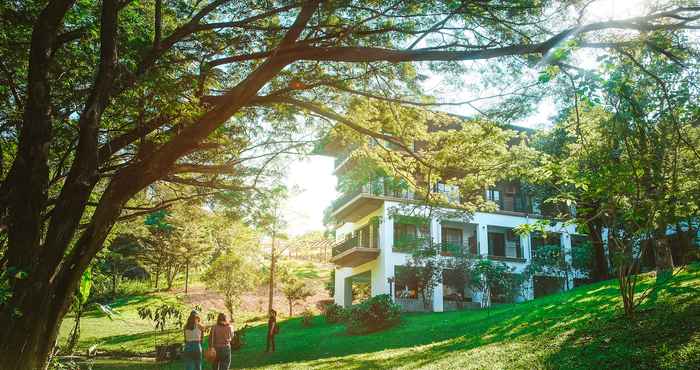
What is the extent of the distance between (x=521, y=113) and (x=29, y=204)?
7.28 meters

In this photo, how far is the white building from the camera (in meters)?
28.9

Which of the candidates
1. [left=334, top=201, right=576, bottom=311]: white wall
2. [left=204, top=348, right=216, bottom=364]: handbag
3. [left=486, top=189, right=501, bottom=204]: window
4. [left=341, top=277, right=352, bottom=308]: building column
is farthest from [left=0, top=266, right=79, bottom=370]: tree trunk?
[left=341, top=277, right=352, bottom=308]: building column

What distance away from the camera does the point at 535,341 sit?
37.2ft

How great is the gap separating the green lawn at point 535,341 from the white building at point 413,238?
26.4ft

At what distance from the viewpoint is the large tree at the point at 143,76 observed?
6.20m

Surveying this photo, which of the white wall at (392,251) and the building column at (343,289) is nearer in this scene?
the white wall at (392,251)

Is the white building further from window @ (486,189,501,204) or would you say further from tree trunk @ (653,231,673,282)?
tree trunk @ (653,231,673,282)

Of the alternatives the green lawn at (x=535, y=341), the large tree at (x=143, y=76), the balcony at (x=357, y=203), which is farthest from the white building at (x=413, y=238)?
the large tree at (x=143, y=76)

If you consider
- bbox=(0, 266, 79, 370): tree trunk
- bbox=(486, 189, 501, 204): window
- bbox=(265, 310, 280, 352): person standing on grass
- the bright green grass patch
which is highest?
bbox=(486, 189, 501, 204): window

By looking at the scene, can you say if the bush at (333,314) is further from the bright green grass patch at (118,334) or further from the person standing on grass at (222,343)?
the person standing on grass at (222,343)

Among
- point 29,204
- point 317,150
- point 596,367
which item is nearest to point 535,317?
point 596,367

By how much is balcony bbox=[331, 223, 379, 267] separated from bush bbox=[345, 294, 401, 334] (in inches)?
313

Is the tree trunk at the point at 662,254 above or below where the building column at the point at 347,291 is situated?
above

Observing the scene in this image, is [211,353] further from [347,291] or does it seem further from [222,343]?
[347,291]
